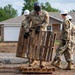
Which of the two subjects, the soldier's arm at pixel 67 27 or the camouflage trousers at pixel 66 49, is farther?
the camouflage trousers at pixel 66 49

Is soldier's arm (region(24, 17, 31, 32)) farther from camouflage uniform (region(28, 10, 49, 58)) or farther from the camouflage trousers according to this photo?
the camouflage trousers

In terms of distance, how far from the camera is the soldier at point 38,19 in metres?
9.70

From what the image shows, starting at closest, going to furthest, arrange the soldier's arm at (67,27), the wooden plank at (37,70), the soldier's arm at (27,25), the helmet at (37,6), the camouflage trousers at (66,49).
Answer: the wooden plank at (37,70) < the helmet at (37,6) < the soldier's arm at (27,25) < the soldier's arm at (67,27) < the camouflage trousers at (66,49)

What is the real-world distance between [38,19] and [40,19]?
2.4 inches

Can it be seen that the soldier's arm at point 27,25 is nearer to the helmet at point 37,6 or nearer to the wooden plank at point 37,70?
the helmet at point 37,6

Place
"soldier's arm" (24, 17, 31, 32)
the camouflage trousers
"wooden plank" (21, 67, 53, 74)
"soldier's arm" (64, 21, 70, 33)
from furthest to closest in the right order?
the camouflage trousers
"soldier's arm" (64, 21, 70, 33)
"soldier's arm" (24, 17, 31, 32)
"wooden plank" (21, 67, 53, 74)

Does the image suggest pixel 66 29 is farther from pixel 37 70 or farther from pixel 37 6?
pixel 37 70

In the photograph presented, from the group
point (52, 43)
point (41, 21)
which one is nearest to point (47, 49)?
point (52, 43)

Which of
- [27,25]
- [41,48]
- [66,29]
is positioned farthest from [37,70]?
[66,29]

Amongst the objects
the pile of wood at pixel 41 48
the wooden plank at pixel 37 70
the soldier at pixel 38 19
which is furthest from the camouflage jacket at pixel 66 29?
the wooden plank at pixel 37 70

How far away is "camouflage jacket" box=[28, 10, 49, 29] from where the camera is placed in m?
9.89

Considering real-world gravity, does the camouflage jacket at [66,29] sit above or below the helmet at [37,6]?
below

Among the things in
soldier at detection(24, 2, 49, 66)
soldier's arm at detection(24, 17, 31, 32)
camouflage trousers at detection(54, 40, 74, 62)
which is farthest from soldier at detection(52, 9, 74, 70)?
soldier's arm at detection(24, 17, 31, 32)

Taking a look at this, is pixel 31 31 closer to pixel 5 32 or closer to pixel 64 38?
pixel 64 38
